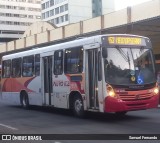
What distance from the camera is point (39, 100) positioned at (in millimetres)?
18766

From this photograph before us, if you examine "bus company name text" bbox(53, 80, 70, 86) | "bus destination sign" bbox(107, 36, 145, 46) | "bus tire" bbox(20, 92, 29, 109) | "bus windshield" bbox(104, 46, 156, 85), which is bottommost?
"bus tire" bbox(20, 92, 29, 109)

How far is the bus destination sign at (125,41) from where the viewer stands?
14242 millimetres

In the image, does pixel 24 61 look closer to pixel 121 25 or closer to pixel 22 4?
pixel 121 25

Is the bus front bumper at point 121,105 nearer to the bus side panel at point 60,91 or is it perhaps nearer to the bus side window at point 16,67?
the bus side panel at point 60,91

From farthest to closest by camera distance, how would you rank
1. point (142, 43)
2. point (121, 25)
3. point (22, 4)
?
point (22, 4) → point (121, 25) → point (142, 43)

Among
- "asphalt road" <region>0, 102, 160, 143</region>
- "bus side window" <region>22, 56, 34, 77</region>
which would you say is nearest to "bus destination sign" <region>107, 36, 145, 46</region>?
"asphalt road" <region>0, 102, 160, 143</region>

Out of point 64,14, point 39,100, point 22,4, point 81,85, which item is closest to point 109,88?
point 81,85

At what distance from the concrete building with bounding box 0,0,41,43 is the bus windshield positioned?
411 feet

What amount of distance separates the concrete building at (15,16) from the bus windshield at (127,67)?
411ft

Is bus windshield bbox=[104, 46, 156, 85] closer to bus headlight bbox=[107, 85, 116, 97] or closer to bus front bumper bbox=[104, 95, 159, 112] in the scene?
bus headlight bbox=[107, 85, 116, 97]

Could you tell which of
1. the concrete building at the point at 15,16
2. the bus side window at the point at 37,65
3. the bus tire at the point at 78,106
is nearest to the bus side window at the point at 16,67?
the bus side window at the point at 37,65

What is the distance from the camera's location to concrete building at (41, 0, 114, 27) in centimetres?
11294

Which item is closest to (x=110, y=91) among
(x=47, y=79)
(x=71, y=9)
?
→ (x=47, y=79)

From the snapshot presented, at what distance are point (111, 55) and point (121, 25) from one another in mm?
16376
